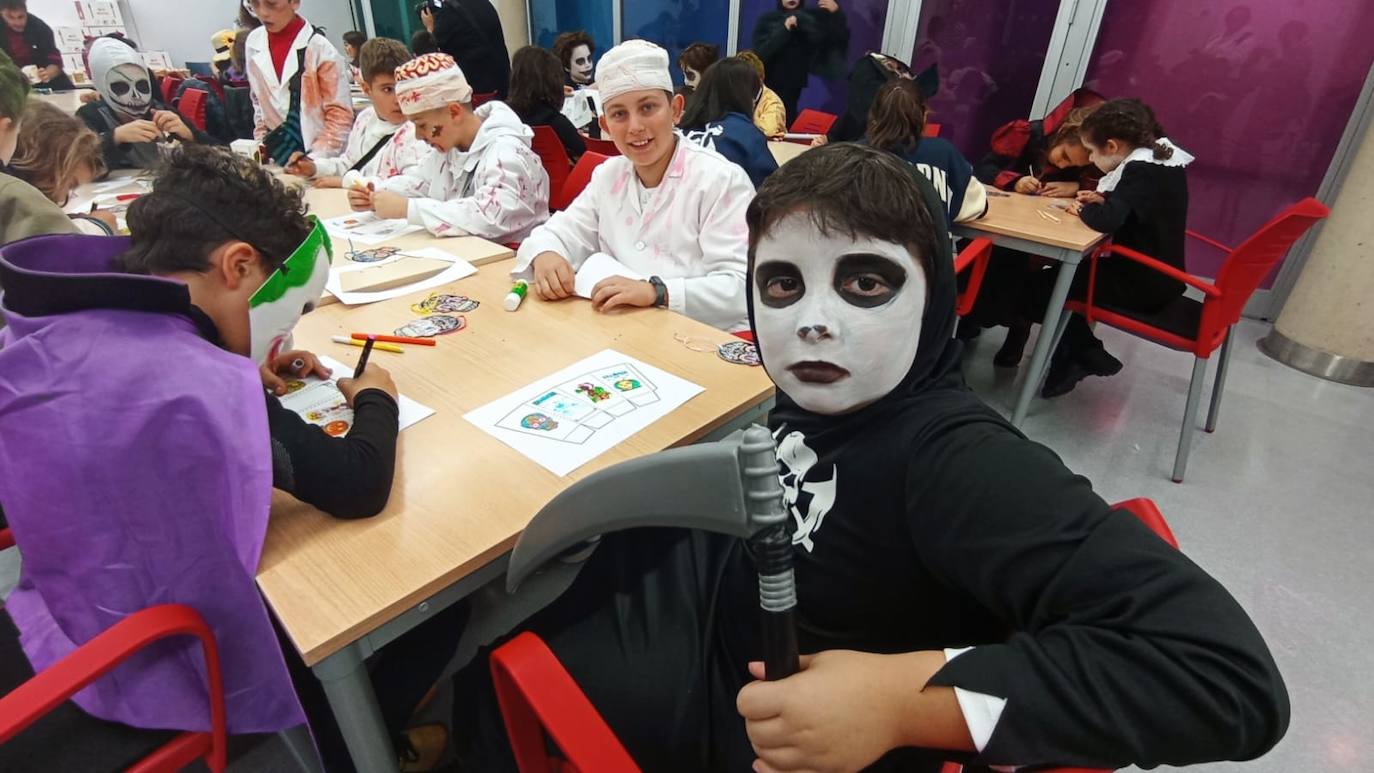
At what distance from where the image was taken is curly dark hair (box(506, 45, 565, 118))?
289 cm

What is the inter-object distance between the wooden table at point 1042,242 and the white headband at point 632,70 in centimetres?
128

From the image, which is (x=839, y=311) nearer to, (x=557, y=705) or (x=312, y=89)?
(x=557, y=705)

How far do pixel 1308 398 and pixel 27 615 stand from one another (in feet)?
12.7

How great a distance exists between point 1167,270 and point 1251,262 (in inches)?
7.9

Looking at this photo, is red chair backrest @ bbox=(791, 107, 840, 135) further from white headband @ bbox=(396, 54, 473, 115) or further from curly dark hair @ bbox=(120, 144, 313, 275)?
curly dark hair @ bbox=(120, 144, 313, 275)

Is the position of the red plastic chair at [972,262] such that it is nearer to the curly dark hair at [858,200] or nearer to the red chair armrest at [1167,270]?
the red chair armrest at [1167,270]

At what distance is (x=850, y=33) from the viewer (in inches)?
181

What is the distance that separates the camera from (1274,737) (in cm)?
47

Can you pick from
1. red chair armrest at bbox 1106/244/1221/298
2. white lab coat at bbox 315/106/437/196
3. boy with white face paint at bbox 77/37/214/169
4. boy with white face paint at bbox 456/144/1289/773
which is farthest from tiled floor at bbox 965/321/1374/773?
boy with white face paint at bbox 77/37/214/169

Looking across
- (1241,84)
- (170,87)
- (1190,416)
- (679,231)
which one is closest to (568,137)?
(679,231)

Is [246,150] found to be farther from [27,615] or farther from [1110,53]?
[1110,53]

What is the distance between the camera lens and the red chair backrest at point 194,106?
10.8ft

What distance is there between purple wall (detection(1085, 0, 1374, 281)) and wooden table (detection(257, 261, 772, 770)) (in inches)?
143

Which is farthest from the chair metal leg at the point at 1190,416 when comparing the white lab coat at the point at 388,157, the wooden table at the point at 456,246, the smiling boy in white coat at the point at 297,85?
the smiling boy in white coat at the point at 297,85
